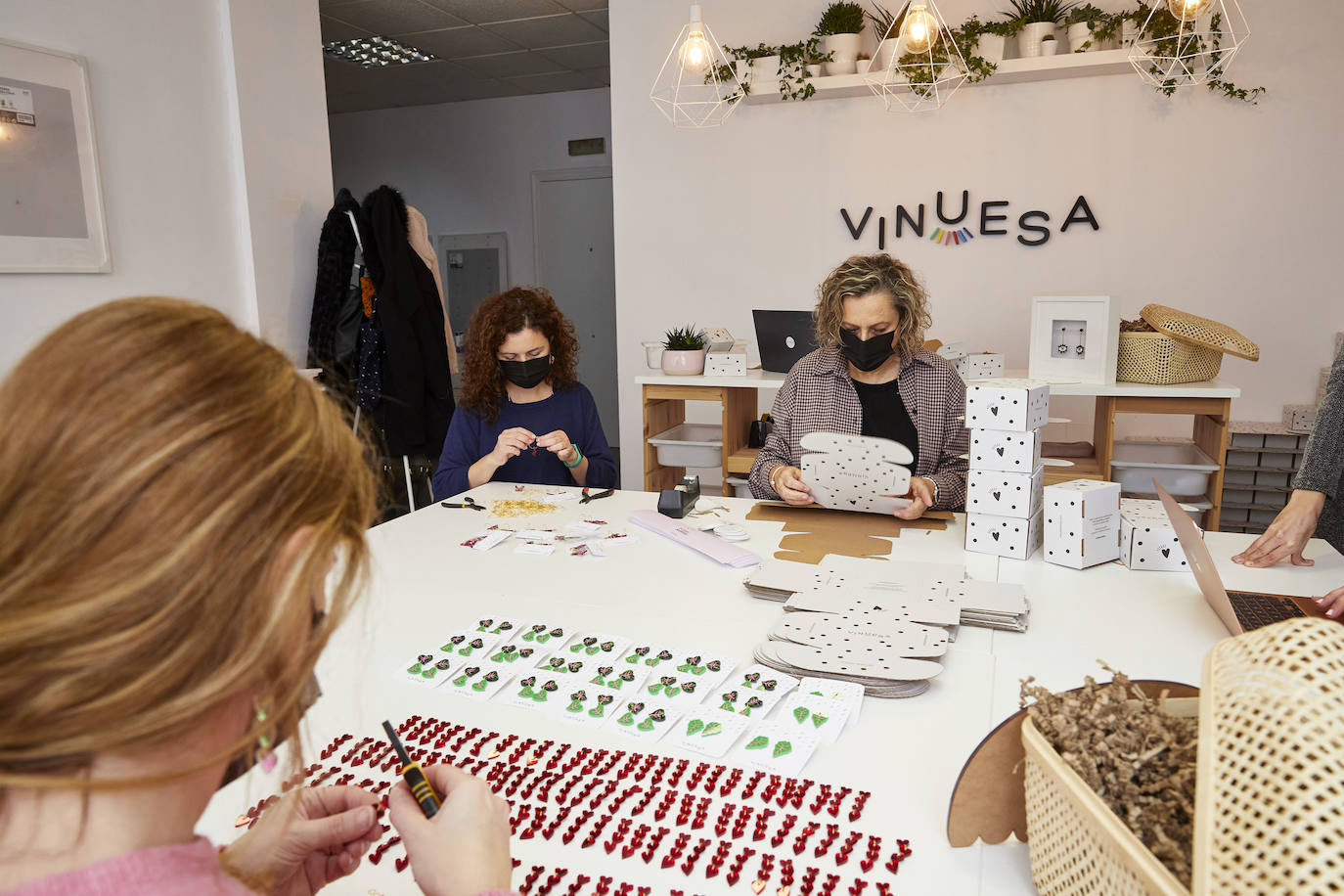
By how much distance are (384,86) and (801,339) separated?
4.64 m

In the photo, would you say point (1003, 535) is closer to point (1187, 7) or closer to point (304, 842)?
point (304, 842)

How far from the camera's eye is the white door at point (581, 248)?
6867mm

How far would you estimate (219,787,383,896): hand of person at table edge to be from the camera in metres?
0.72

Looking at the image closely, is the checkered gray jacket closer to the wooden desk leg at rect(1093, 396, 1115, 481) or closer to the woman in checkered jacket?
the woman in checkered jacket

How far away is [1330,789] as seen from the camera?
20.5 inches

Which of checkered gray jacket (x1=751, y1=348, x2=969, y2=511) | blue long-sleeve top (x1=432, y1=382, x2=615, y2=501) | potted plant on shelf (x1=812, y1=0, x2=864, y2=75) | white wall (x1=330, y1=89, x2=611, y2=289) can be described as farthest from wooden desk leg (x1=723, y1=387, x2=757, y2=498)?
white wall (x1=330, y1=89, x2=611, y2=289)

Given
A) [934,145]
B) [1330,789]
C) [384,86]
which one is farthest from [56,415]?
[384,86]

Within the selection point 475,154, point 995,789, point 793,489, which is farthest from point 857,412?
point 475,154

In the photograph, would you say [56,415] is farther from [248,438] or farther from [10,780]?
[10,780]

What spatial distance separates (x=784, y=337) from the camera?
3549 mm

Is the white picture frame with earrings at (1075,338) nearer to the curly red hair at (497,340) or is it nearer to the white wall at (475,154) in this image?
the curly red hair at (497,340)

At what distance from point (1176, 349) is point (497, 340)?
2.31m

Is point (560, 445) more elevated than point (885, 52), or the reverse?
point (885, 52)

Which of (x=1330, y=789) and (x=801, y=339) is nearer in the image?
(x=1330, y=789)
